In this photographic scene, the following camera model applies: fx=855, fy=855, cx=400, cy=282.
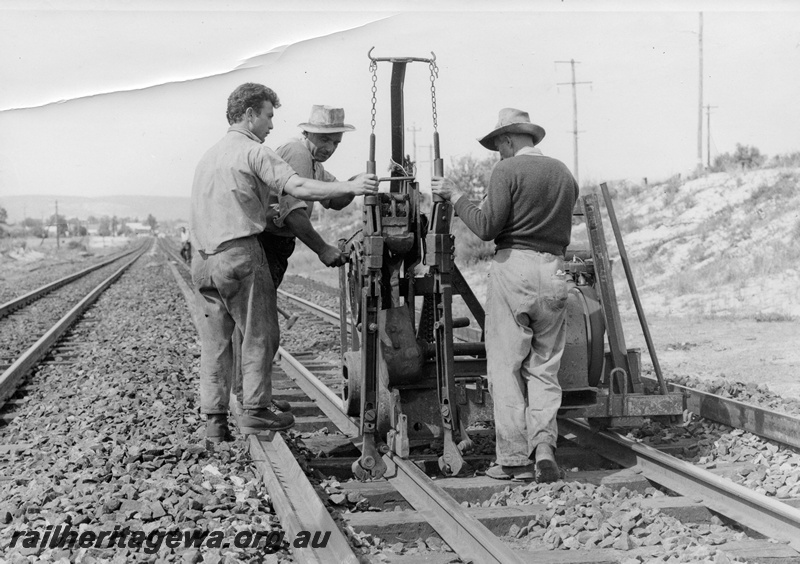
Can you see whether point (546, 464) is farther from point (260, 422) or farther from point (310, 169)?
point (310, 169)

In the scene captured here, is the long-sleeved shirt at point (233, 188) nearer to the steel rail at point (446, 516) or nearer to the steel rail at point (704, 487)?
the steel rail at point (446, 516)

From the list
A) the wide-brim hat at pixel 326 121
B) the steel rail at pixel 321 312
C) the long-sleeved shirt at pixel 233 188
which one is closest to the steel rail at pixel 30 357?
the long-sleeved shirt at pixel 233 188

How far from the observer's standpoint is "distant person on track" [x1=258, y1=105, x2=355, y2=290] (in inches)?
235

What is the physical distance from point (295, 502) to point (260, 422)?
4.58 feet

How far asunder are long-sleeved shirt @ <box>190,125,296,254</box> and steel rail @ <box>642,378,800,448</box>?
3.61 metres

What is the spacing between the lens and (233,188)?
5.68m

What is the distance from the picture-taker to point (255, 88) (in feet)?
19.5

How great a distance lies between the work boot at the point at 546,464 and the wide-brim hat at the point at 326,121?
257cm

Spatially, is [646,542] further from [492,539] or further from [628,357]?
[628,357]

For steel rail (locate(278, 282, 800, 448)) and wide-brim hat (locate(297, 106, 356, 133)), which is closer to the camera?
steel rail (locate(278, 282, 800, 448))

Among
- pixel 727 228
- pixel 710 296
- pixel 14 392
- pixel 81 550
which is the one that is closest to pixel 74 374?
pixel 14 392

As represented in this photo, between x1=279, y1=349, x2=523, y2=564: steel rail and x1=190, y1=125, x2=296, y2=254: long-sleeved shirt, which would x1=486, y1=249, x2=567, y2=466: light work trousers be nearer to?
x1=279, y1=349, x2=523, y2=564: steel rail

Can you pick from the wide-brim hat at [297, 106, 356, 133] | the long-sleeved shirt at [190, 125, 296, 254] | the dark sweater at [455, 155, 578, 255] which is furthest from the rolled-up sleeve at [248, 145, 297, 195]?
the dark sweater at [455, 155, 578, 255]

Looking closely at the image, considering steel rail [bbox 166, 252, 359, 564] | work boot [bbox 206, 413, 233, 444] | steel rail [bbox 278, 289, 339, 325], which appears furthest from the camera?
steel rail [bbox 278, 289, 339, 325]
